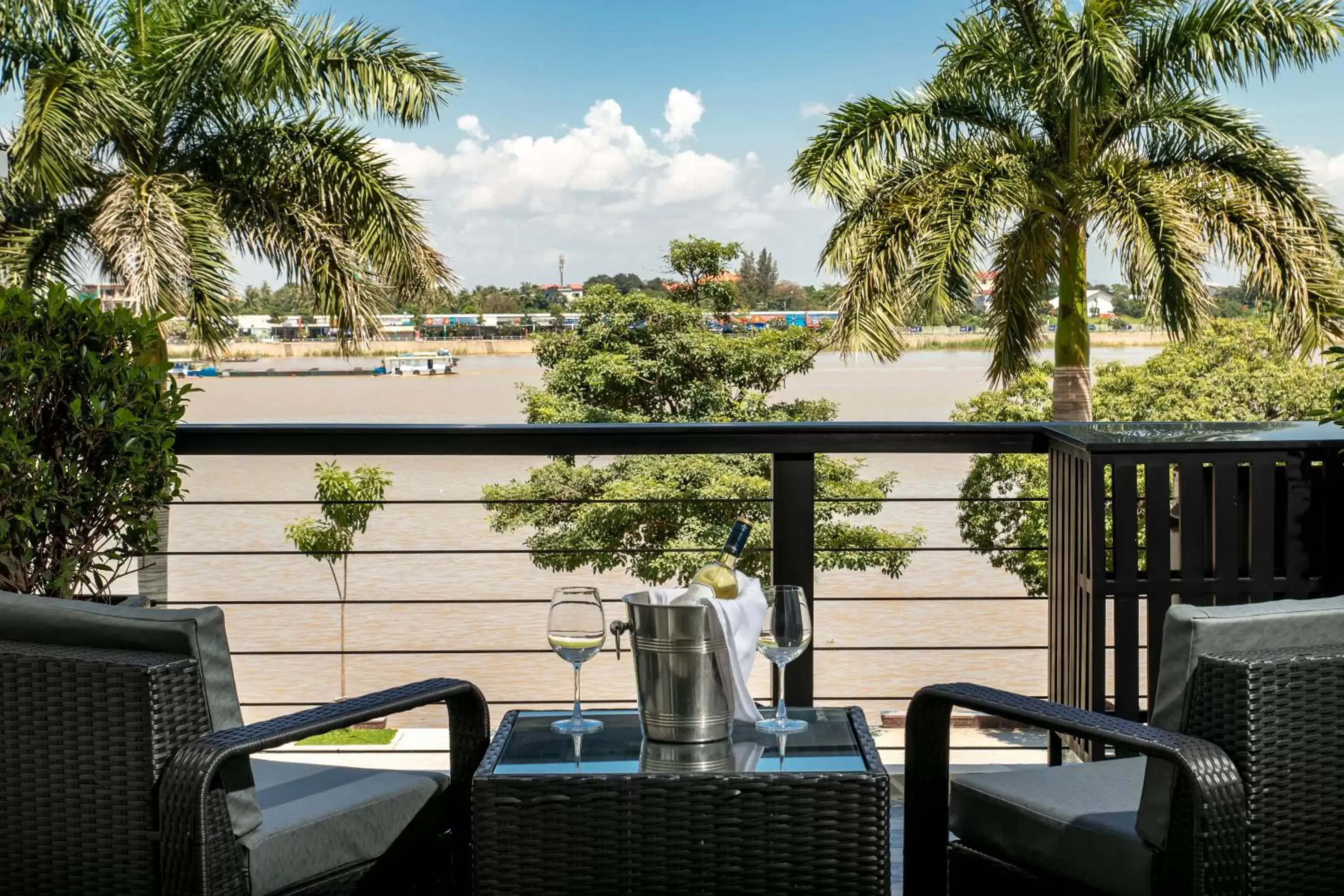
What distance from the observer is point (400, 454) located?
10.7 ft

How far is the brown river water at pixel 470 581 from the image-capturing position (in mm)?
20922

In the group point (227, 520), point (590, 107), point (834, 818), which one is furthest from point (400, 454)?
point (590, 107)

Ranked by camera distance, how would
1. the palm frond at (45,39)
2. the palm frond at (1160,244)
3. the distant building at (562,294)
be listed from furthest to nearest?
the distant building at (562,294), the palm frond at (45,39), the palm frond at (1160,244)

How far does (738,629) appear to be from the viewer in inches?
74.7

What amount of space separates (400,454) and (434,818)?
134cm

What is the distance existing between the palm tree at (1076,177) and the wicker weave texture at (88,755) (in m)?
9.73

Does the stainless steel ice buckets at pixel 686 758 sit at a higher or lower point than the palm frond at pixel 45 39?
lower

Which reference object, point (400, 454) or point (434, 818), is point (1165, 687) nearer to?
point (434, 818)

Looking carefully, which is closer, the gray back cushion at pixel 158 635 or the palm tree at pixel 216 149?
the gray back cushion at pixel 158 635

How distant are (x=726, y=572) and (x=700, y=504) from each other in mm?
16748

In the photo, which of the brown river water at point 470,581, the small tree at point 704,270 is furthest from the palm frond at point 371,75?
the small tree at point 704,270

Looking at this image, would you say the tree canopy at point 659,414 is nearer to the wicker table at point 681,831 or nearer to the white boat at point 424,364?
the wicker table at point 681,831

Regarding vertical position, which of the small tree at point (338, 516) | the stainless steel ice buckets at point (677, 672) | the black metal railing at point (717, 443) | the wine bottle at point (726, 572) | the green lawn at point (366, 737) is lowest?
the green lawn at point (366, 737)

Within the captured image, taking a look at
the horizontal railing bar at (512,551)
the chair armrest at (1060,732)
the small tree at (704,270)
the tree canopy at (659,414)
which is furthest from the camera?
the small tree at (704,270)
